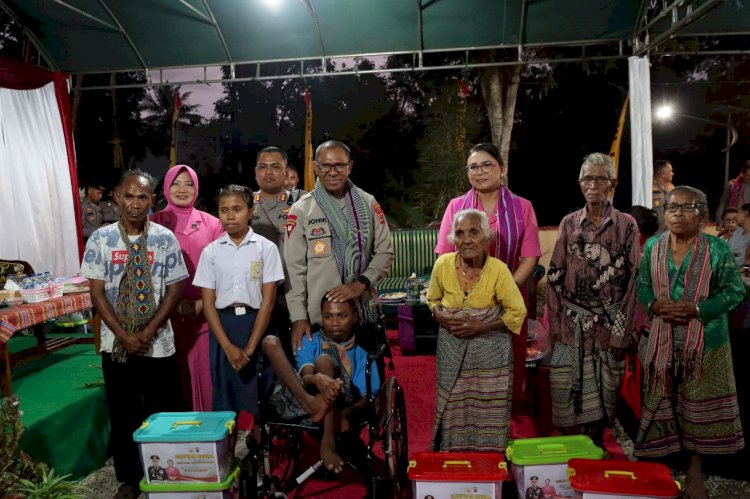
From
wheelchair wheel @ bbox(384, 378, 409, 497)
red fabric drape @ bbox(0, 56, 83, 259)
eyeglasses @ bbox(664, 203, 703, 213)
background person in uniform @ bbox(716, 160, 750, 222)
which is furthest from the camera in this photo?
background person in uniform @ bbox(716, 160, 750, 222)

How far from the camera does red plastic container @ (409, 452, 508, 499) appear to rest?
227 cm

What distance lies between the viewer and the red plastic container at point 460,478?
227cm

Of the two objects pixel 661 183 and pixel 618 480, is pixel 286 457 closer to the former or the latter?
pixel 618 480

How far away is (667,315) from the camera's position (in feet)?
9.35

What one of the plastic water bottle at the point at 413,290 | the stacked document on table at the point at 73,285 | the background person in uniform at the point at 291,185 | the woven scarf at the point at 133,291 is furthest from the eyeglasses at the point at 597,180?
the stacked document on table at the point at 73,285

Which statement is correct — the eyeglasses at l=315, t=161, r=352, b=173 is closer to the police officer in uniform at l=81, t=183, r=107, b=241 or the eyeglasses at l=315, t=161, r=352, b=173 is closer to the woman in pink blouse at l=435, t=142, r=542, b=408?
the woman in pink blouse at l=435, t=142, r=542, b=408

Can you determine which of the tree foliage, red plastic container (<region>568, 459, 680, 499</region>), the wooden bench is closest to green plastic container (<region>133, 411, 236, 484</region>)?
red plastic container (<region>568, 459, 680, 499</region>)

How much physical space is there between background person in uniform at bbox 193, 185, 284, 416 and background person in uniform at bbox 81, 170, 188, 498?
209 millimetres

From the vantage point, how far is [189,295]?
3.49 meters

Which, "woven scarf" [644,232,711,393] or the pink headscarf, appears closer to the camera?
"woven scarf" [644,232,711,393]

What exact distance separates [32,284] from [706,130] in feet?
66.8

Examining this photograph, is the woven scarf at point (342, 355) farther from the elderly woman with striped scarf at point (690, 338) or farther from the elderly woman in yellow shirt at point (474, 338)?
the elderly woman with striped scarf at point (690, 338)

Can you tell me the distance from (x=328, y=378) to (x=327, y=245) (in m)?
0.76

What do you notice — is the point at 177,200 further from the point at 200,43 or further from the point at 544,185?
the point at 544,185
